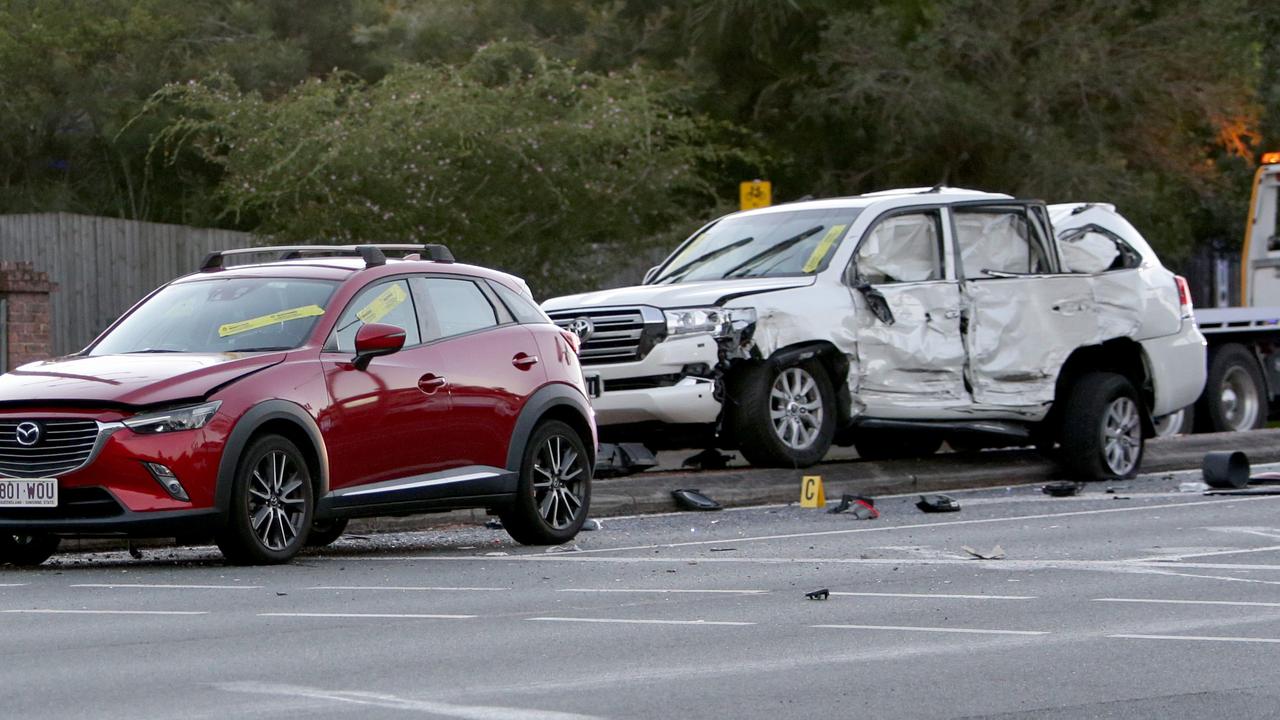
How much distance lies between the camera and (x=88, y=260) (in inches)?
948

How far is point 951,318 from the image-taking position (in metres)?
16.1

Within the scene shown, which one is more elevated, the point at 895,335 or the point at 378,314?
the point at 378,314

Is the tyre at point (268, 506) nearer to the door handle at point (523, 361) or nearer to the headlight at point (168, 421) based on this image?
the headlight at point (168, 421)

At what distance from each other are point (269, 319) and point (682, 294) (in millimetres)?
4381

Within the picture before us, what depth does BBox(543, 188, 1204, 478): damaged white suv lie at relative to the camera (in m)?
14.9

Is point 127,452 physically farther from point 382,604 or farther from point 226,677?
point 226,677

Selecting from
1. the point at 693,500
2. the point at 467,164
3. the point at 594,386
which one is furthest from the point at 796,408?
the point at 467,164

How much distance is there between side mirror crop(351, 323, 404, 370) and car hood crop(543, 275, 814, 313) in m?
3.92

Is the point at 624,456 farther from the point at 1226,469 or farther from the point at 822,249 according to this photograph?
the point at 1226,469

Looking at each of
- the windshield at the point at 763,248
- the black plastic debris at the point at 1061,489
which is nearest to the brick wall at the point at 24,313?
the windshield at the point at 763,248

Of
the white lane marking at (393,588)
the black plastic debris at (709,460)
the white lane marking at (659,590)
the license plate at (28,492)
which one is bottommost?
the white lane marking at (659,590)

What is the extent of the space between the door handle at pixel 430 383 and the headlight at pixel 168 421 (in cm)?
150

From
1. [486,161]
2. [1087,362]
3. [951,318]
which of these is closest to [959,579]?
[951,318]

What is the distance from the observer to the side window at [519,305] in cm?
1256
